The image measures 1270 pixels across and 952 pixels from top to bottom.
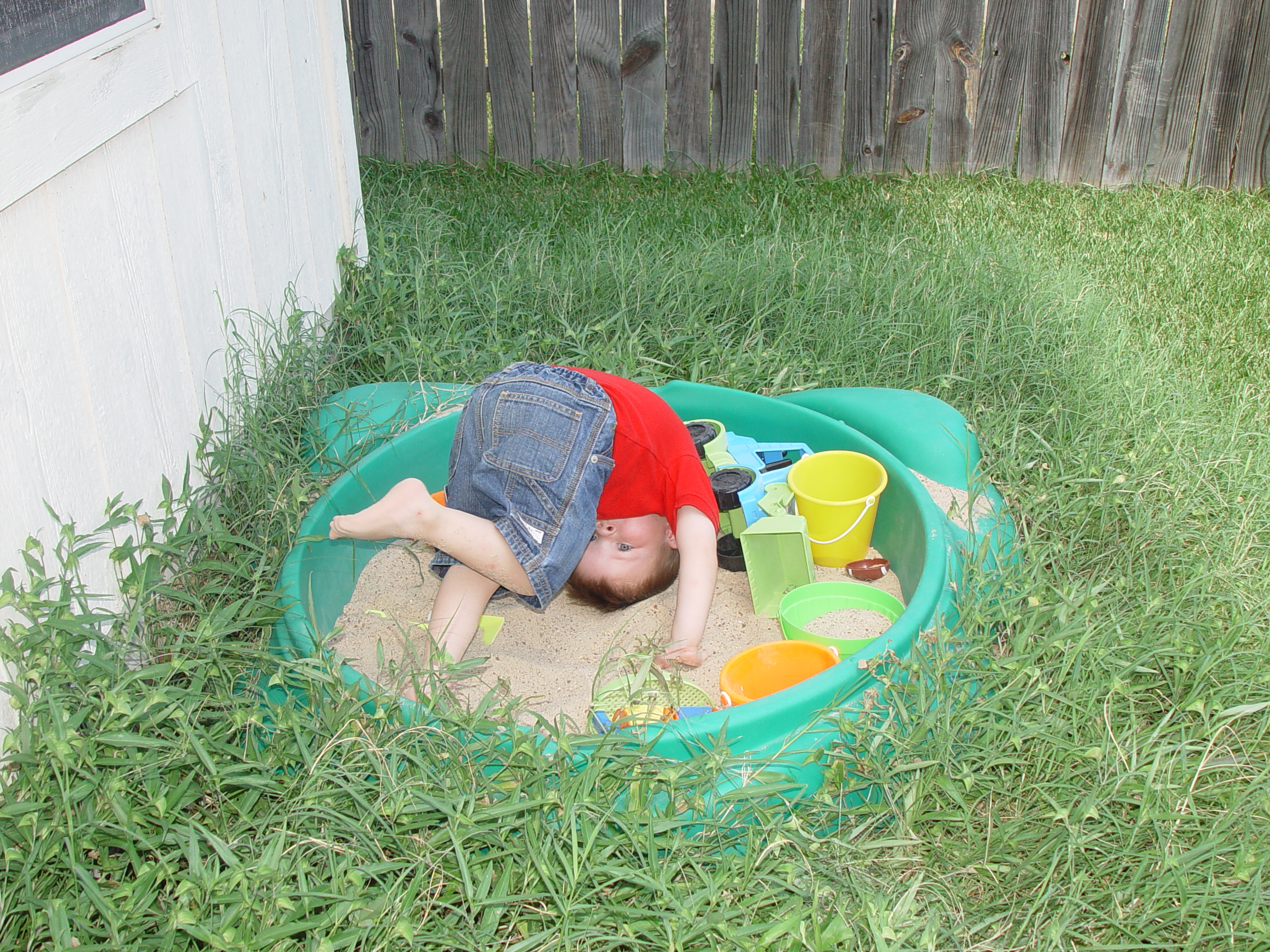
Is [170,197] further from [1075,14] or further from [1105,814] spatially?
[1075,14]

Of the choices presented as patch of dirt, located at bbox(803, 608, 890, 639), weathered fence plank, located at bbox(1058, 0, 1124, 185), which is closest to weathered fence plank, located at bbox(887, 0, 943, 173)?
weathered fence plank, located at bbox(1058, 0, 1124, 185)

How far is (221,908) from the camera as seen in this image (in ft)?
4.25

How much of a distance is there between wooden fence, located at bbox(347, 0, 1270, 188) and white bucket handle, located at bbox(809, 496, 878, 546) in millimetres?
2385

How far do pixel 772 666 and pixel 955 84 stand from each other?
309cm

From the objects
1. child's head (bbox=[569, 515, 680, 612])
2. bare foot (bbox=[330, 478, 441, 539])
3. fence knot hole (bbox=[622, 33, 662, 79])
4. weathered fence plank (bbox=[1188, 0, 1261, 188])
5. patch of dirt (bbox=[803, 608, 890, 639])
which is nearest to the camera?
bare foot (bbox=[330, 478, 441, 539])

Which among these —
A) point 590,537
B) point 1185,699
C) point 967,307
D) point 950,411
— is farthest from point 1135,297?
point 590,537

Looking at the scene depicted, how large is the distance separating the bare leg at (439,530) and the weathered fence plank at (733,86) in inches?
108

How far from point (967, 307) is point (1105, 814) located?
1.80 m

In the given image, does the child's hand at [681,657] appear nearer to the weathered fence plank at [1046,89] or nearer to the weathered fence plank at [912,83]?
the weathered fence plank at [912,83]

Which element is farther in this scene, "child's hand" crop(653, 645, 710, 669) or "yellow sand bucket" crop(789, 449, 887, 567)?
"yellow sand bucket" crop(789, 449, 887, 567)

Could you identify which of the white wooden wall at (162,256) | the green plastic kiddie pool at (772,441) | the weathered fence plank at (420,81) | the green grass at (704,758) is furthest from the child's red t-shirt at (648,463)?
the weathered fence plank at (420,81)

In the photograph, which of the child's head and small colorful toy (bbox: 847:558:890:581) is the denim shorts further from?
small colorful toy (bbox: 847:558:890:581)

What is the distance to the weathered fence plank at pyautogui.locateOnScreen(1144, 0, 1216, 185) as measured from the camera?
4.02 m

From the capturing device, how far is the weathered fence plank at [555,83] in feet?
13.4
